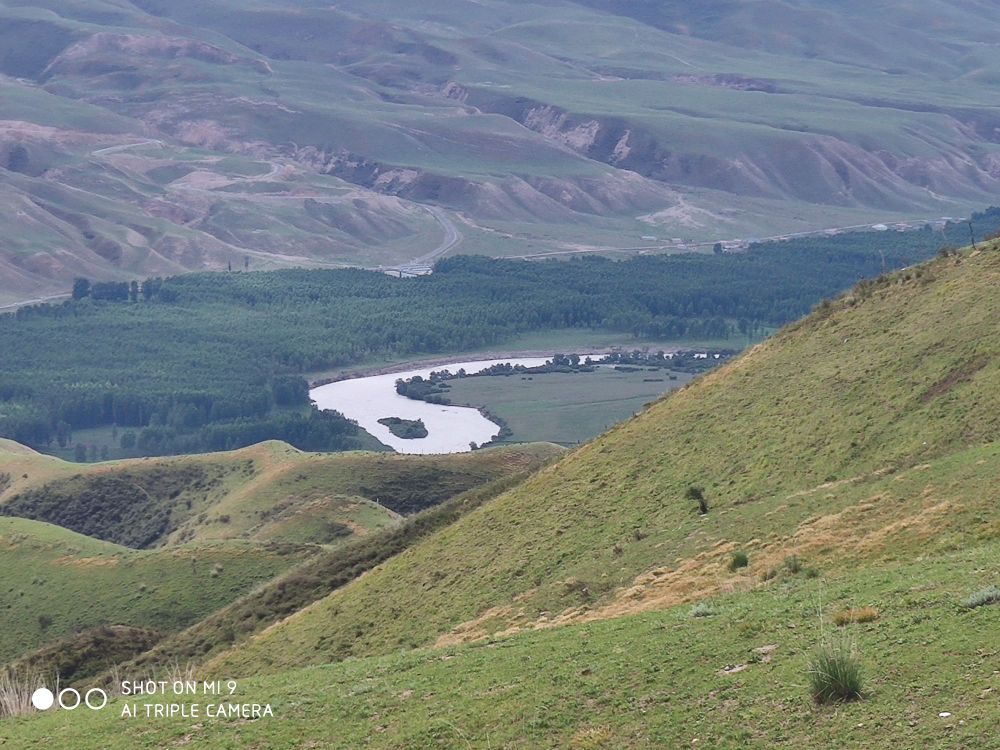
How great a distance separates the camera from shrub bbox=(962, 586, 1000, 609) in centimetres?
2534

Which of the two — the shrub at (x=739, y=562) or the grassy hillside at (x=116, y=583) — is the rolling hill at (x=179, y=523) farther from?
the shrub at (x=739, y=562)

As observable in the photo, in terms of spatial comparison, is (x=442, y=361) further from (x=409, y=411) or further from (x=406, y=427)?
(x=406, y=427)

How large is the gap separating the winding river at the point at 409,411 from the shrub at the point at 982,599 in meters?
100

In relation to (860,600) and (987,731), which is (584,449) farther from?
(987,731)

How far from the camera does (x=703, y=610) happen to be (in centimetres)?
3006

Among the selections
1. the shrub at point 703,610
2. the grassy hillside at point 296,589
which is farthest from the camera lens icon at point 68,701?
the shrub at point 703,610

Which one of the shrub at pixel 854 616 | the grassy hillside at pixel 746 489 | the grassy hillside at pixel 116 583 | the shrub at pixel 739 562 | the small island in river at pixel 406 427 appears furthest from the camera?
the small island in river at pixel 406 427

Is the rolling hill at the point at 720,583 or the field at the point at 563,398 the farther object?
the field at the point at 563,398

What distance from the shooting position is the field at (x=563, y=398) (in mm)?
146500

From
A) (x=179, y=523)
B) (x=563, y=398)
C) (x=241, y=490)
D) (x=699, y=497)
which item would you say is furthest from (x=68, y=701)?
(x=563, y=398)

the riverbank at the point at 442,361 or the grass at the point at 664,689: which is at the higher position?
the grass at the point at 664,689

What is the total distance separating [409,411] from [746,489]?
117m

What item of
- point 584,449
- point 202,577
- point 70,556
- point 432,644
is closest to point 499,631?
point 432,644

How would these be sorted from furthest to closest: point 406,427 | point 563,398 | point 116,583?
point 563,398
point 406,427
point 116,583
